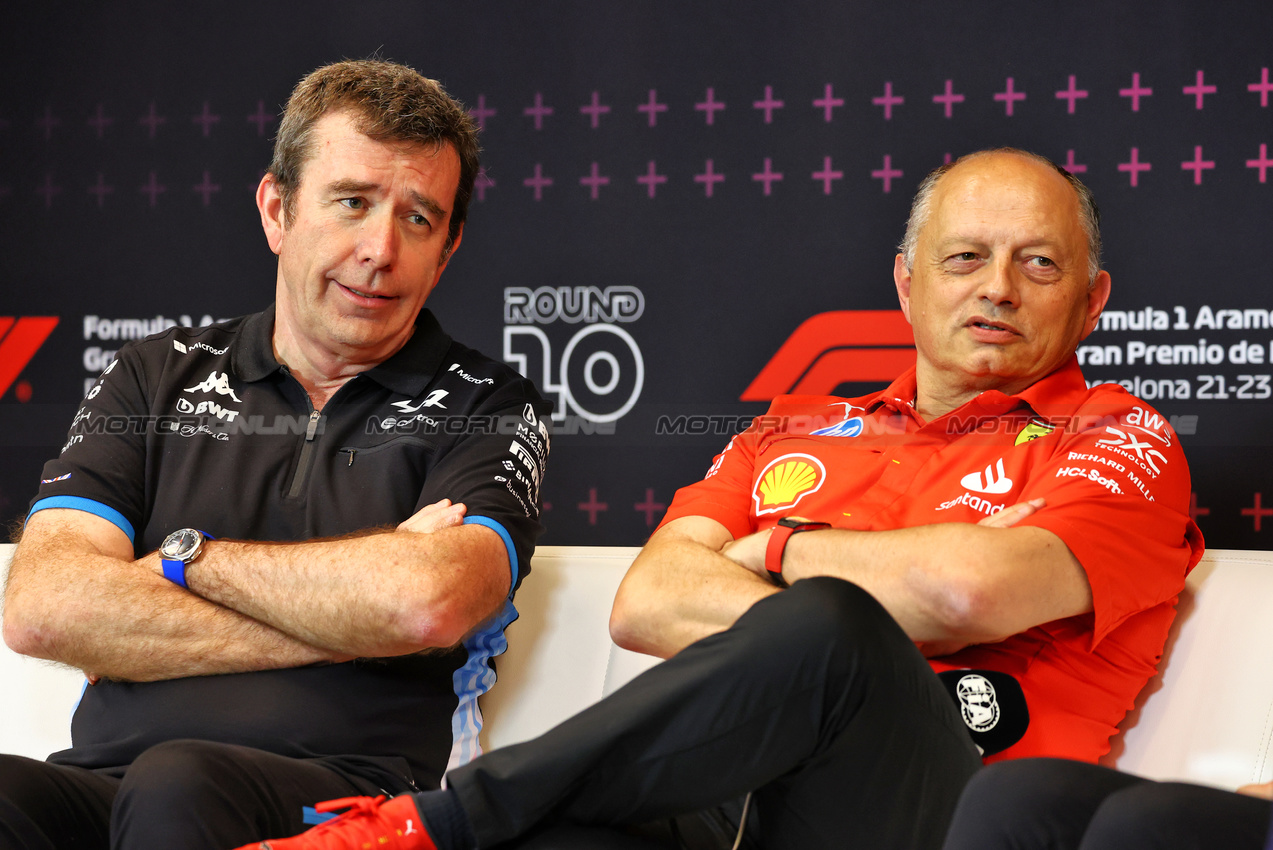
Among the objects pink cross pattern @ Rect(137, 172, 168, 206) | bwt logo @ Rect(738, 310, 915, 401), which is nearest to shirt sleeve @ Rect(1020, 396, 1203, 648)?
bwt logo @ Rect(738, 310, 915, 401)

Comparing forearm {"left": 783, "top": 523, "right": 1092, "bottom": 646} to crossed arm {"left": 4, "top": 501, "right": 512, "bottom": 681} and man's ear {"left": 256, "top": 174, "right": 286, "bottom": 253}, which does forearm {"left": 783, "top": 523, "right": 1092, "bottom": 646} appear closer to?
crossed arm {"left": 4, "top": 501, "right": 512, "bottom": 681}

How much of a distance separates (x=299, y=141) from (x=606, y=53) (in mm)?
1166

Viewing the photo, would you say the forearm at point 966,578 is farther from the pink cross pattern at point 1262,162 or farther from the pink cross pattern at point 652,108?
the pink cross pattern at point 652,108

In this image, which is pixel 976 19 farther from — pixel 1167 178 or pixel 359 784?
pixel 359 784

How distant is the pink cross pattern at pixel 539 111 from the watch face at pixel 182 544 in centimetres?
162

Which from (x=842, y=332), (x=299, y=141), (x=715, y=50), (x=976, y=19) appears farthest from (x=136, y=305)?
(x=976, y=19)

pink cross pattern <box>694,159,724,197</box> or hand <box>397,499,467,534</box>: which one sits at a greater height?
pink cross pattern <box>694,159,724,197</box>

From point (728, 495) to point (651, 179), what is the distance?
3.93ft

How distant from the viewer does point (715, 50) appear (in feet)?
9.42

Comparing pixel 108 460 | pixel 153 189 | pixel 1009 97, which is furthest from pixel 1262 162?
pixel 153 189

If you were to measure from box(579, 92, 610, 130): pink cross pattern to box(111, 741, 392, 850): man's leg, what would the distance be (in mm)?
1892

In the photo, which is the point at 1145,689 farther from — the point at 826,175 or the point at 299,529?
the point at 826,175

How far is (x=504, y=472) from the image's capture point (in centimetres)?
182

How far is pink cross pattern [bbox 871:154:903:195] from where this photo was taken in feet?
9.11
